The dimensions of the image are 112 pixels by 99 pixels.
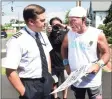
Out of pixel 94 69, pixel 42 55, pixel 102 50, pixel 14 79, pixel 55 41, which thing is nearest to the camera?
pixel 14 79

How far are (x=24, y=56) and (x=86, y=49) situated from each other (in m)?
0.87

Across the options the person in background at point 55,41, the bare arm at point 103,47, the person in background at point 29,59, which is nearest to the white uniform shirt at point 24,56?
the person in background at point 29,59

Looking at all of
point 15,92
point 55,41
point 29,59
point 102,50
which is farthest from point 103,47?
point 15,92

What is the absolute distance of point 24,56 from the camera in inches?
119

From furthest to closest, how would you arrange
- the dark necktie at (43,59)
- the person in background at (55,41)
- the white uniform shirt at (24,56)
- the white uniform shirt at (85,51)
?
the person in background at (55,41)
the white uniform shirt at (85,51)
the dark necktie at (43,59)
the white uniform shirt at (24,56)

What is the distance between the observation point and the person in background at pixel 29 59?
296 cm

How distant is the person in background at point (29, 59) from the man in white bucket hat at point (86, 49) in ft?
1.86

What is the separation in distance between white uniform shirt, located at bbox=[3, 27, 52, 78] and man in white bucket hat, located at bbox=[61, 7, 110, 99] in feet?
2.16

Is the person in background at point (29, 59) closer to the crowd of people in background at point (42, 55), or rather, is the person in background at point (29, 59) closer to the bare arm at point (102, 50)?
the crowd of people in background at point (42, 55)

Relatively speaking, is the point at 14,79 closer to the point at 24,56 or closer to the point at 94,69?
the point at 24,56

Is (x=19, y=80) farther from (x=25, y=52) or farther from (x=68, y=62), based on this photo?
(x=68, y=62)

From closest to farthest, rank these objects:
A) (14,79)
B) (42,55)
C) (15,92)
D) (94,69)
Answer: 1. (14,79)
2. (42,55)
3. (94,69)
4. (15,92)

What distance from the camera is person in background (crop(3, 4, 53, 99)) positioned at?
2.96 m

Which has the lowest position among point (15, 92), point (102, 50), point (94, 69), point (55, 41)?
point (15, 92)
